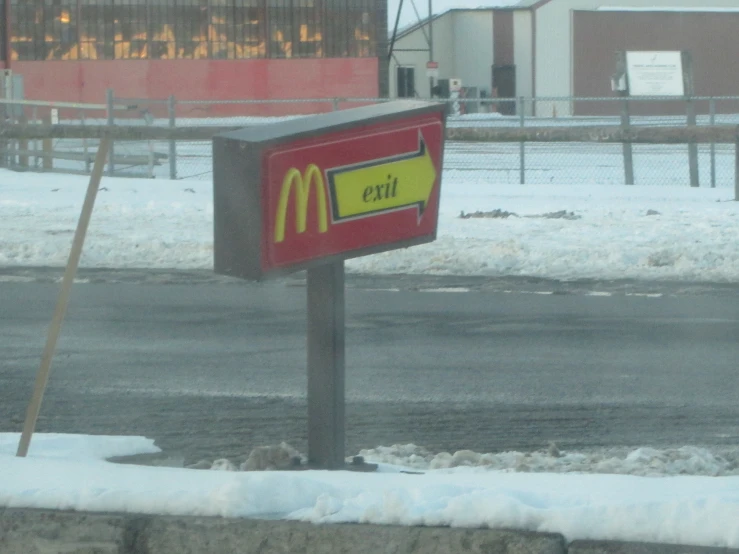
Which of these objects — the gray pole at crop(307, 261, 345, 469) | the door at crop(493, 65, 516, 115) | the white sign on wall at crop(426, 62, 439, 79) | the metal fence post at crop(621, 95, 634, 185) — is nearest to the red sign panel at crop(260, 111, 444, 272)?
the gray pole at crop(307, 261, 345, 469)

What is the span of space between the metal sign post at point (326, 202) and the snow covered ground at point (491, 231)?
21.8 ft

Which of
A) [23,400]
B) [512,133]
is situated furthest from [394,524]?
[23,400]

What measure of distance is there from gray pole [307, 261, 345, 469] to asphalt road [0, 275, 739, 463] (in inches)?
43.1

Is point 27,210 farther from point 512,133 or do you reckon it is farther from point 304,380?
point 512,133

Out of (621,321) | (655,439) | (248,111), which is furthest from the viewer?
(248,111)

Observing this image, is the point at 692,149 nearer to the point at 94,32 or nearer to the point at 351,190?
the point at 351,190

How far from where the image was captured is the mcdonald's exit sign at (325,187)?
154 inches

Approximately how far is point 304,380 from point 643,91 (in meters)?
13.6

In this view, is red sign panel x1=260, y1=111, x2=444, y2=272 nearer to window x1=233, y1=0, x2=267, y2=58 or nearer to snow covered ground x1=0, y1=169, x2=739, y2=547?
snow covered ground x1=0, y1=169, x2=739, y2=547

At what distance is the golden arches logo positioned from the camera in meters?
3.95

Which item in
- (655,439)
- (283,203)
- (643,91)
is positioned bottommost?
(655,439)

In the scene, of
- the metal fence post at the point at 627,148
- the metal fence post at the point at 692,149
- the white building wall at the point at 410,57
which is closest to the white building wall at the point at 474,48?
the white building wall at the point at 410,57

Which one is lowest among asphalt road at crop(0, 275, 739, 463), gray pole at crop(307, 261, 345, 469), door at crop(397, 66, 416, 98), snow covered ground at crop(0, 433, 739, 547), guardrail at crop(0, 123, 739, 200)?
asphalt road at crop(0, 275, 739, 463)

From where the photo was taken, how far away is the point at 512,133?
16.9ft
